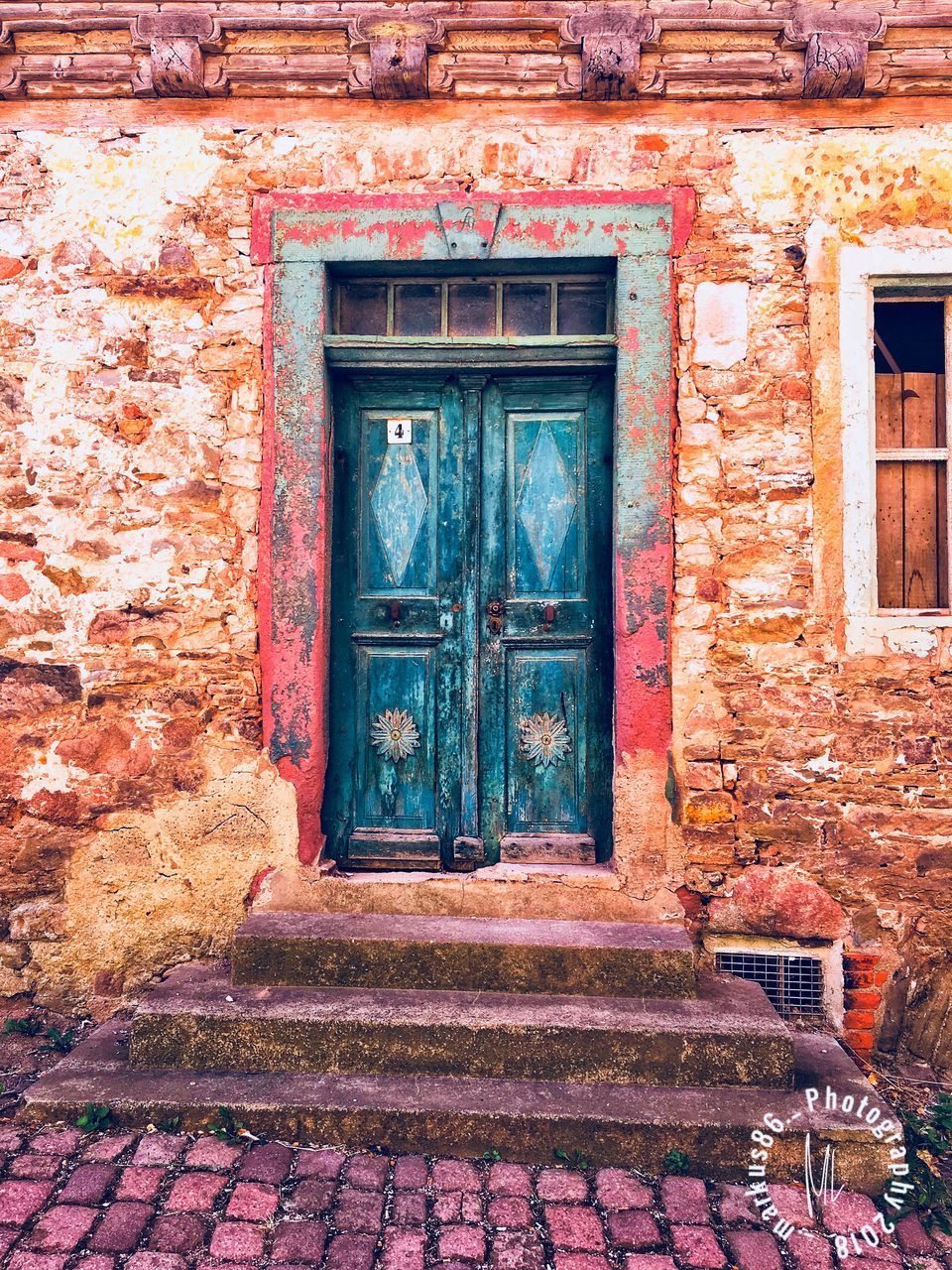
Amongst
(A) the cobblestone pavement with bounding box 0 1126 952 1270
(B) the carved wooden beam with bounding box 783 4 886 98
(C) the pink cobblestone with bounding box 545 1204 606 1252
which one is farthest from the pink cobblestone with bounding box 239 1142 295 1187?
(B) the carved wooden beam with bounding box 783 4 886 98

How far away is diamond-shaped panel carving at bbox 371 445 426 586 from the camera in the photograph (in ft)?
11.7

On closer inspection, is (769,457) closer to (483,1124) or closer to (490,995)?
(490,995)

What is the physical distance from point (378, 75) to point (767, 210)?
5.48 feet

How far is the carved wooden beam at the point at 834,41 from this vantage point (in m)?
3.14

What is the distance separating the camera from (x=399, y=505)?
3.57 m

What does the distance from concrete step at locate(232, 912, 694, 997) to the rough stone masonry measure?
0.27 metres

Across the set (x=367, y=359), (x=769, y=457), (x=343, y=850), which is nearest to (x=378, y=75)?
(x=367, y=359)

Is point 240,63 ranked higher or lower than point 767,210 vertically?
higher

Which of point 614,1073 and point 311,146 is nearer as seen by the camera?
point 614,1073

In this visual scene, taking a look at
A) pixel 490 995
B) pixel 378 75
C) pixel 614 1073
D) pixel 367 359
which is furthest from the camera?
pixel 367 359

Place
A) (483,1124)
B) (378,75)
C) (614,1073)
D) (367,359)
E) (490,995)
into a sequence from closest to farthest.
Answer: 1. (483,1124)
2. (614,1073)
3. (490,995)
4. (378,75)
5. (367,359)

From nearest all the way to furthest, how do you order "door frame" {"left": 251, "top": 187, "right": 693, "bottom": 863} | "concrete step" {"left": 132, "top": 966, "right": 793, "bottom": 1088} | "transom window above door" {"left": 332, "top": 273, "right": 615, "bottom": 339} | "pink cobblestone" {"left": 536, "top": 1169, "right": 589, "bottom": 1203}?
"pink cobblestone" {"left": 536, "top": 1169, "right": 589, "bottom": 1203}, "concrete step" {"left": 132, "top": 966, "right": 793, "bottom": 1088}, "door frame" {"left": 251, "top": 187, "right": 693, "bottom": 863}, "transom window above door" {"left": 332, "top": 273, "right": 615, "bottom": 339}

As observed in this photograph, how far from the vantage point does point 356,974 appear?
10.0 ft
